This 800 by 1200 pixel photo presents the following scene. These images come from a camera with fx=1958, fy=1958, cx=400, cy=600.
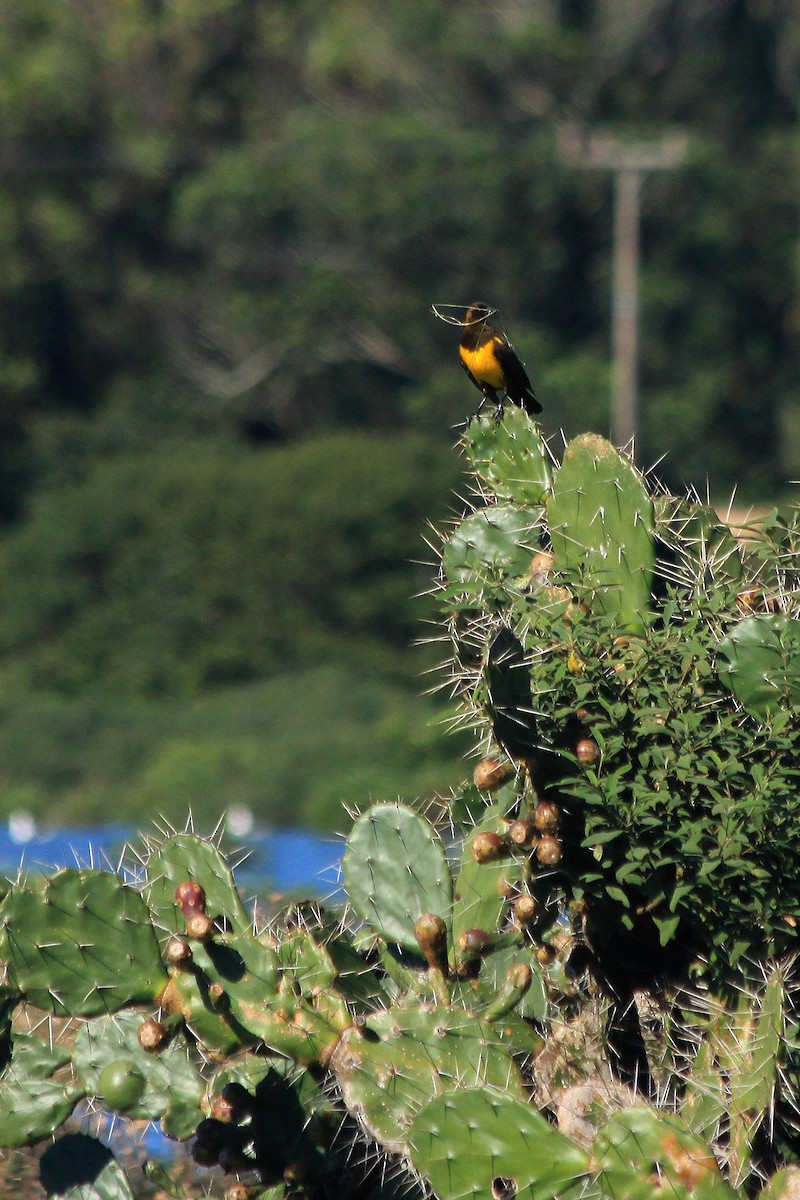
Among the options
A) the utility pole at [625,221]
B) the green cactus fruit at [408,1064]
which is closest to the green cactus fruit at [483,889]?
the green cactus fruit at [408,1064]

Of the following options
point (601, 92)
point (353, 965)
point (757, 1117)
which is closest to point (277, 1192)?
point (353, 965)

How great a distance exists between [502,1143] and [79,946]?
0.90m

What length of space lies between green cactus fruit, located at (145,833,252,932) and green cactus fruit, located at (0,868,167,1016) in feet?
0.59

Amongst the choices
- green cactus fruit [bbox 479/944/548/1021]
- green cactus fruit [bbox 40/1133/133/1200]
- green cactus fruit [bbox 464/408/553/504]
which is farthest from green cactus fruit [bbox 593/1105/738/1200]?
green cactus fruit [bbox 464/408/553/504]

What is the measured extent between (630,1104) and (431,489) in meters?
22.5

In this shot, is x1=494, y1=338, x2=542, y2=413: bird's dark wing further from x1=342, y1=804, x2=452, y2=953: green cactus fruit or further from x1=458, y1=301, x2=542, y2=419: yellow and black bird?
x1=342, y1=804, x2=452, y2=953: green cactus fruit

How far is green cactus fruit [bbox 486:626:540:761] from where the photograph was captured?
3.49 meters

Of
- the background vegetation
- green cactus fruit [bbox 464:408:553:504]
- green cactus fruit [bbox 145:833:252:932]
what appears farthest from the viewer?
the background vegetation

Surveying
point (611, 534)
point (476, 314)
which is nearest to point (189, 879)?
point (611, 534)

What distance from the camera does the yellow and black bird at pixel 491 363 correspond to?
17.3ft

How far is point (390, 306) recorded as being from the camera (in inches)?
1204

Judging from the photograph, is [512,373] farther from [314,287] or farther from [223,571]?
[314,287]

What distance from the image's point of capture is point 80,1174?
13.0ft

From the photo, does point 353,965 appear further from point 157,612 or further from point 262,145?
point 262,145
